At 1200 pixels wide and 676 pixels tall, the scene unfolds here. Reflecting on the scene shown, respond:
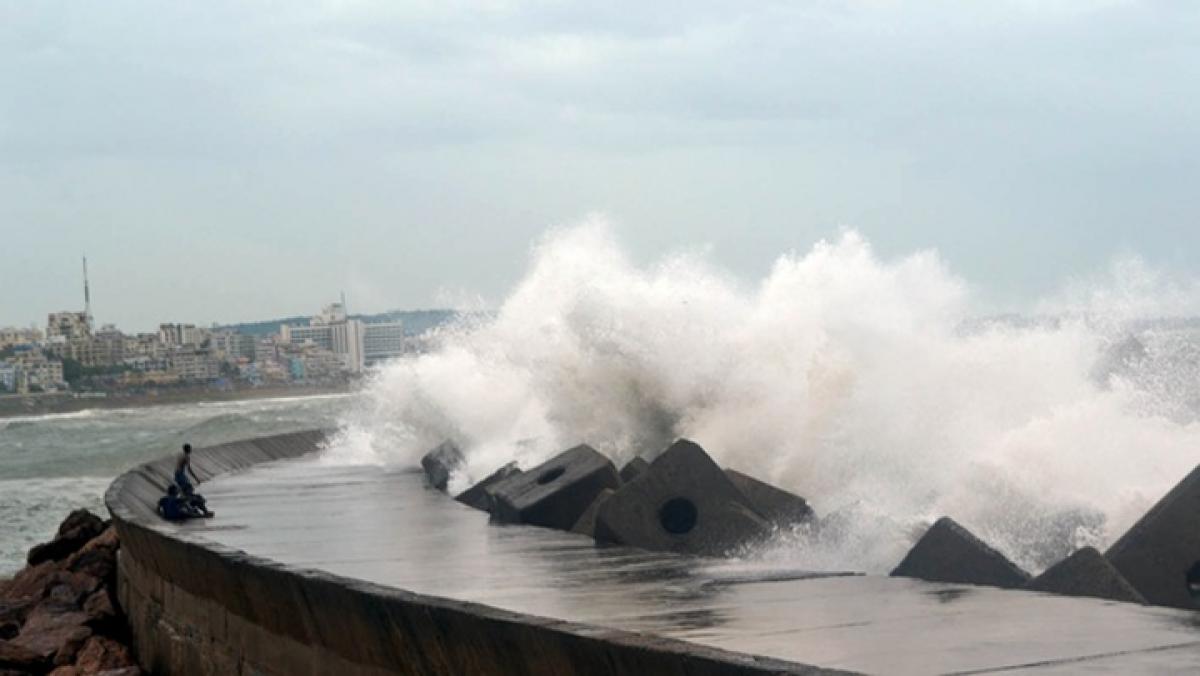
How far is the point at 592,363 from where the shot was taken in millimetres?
17297

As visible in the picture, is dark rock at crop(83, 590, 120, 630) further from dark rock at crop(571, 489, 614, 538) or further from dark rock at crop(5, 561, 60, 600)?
dark rock at crop(571, 489, 614, 538)

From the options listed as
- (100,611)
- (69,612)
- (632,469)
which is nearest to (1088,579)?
(632,469)

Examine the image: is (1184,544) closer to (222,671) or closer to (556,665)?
(556,665)

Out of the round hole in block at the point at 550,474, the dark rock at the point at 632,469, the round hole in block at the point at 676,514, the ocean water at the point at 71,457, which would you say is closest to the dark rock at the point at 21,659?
the round hole in block at the point at 550,474

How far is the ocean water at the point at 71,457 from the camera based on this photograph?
30.3 meters

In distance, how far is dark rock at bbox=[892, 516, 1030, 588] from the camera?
27.3ft

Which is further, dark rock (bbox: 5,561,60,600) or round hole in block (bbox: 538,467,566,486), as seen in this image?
dark rock (bbox: 5,561,60,600)

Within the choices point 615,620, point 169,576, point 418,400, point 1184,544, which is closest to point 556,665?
point 615,620

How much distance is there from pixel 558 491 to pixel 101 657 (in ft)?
10.1

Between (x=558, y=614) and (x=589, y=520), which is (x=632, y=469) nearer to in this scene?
(x=589, y=520)

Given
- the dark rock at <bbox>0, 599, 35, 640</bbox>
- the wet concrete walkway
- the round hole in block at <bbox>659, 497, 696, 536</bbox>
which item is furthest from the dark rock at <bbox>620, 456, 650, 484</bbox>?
the dark rock at <bbox>0, 599, 35, 640</bbox>

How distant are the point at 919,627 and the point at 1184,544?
66.7 inches

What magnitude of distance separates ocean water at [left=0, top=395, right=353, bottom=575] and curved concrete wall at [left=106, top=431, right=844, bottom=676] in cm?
1213

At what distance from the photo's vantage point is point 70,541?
703 inches
